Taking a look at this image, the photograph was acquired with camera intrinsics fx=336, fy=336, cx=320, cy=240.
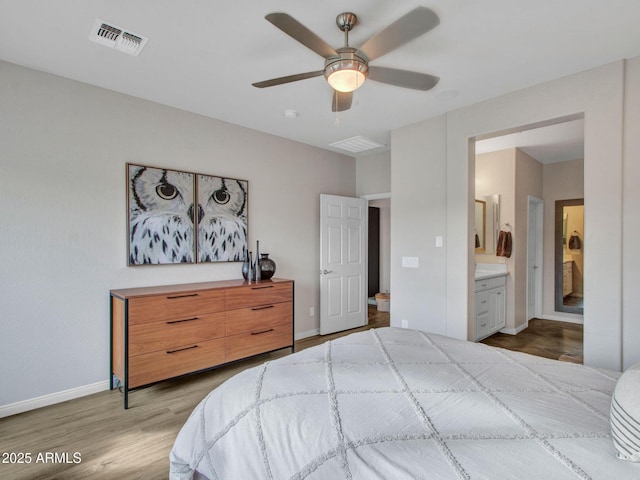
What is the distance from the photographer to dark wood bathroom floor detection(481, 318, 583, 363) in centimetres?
393

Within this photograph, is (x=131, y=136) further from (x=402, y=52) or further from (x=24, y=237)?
(x=402, y=52)

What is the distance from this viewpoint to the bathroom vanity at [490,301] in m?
4.12

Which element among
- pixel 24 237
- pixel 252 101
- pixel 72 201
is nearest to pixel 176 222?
pixel 72 201

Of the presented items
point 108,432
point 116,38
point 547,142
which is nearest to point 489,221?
point 547,142

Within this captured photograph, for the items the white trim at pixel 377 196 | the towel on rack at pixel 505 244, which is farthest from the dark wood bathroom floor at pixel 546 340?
the white trim at pixel 377 196

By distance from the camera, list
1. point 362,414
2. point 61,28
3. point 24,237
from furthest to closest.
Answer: point 24,237 < point 61,28 < point 362,414

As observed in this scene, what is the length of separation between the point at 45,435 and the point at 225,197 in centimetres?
239

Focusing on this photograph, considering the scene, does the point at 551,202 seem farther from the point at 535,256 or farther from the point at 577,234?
the point at 535,256

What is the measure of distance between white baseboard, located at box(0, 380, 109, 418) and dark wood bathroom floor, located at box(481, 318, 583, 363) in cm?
421

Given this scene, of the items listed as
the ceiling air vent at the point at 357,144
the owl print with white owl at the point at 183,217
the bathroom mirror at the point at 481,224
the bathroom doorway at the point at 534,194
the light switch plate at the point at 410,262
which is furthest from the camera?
the bathroom mirror at the point at 481,224

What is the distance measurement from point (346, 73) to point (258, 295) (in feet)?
7.24

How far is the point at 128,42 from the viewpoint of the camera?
87.7 inches

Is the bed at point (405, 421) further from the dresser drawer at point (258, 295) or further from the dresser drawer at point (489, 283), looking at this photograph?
the dresser drawer at point (489, 283)

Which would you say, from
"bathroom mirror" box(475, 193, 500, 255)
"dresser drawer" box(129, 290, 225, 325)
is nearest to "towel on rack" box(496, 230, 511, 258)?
"bathroom mirror" box(475, 193, 500, 255)
